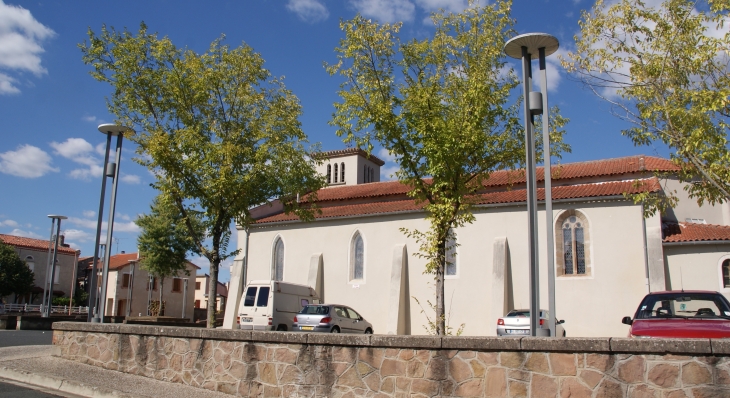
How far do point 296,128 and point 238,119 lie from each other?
5.63ft

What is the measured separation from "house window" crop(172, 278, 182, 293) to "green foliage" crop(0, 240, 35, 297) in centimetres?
1248

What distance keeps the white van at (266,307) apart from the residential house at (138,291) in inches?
1212

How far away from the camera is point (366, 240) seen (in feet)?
86.4

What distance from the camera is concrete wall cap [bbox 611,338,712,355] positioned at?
5.34 meters

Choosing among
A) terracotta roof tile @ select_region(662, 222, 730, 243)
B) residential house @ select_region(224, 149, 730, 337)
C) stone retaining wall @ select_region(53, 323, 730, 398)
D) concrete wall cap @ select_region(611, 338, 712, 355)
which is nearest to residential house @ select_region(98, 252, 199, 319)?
residential house @ select_region(224, 149, 730, 337)

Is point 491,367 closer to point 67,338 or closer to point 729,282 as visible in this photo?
point 67,338

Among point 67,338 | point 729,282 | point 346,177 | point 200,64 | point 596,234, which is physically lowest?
point 67,338

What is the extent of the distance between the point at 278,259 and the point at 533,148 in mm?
22240

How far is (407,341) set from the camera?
23.0 feet

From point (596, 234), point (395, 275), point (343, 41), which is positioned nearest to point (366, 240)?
point (395, 275)

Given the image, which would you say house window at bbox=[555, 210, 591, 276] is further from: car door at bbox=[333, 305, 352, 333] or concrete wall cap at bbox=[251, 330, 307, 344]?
concrete wall cap at bbox=[251, 330, 307, 344]

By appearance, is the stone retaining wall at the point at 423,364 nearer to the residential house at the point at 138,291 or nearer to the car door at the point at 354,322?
the car door at the point at 354,322

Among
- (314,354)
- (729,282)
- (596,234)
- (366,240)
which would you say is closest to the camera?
(314,354)

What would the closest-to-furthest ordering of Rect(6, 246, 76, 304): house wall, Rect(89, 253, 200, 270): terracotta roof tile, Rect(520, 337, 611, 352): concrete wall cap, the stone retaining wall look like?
the stone retaining wall
Rect(520, 337, 611, 352): concrete wall cap
Rect(89, 253, 200, 270): terracotta roof tile
Rect(6, 246, 76, 304): house wall
